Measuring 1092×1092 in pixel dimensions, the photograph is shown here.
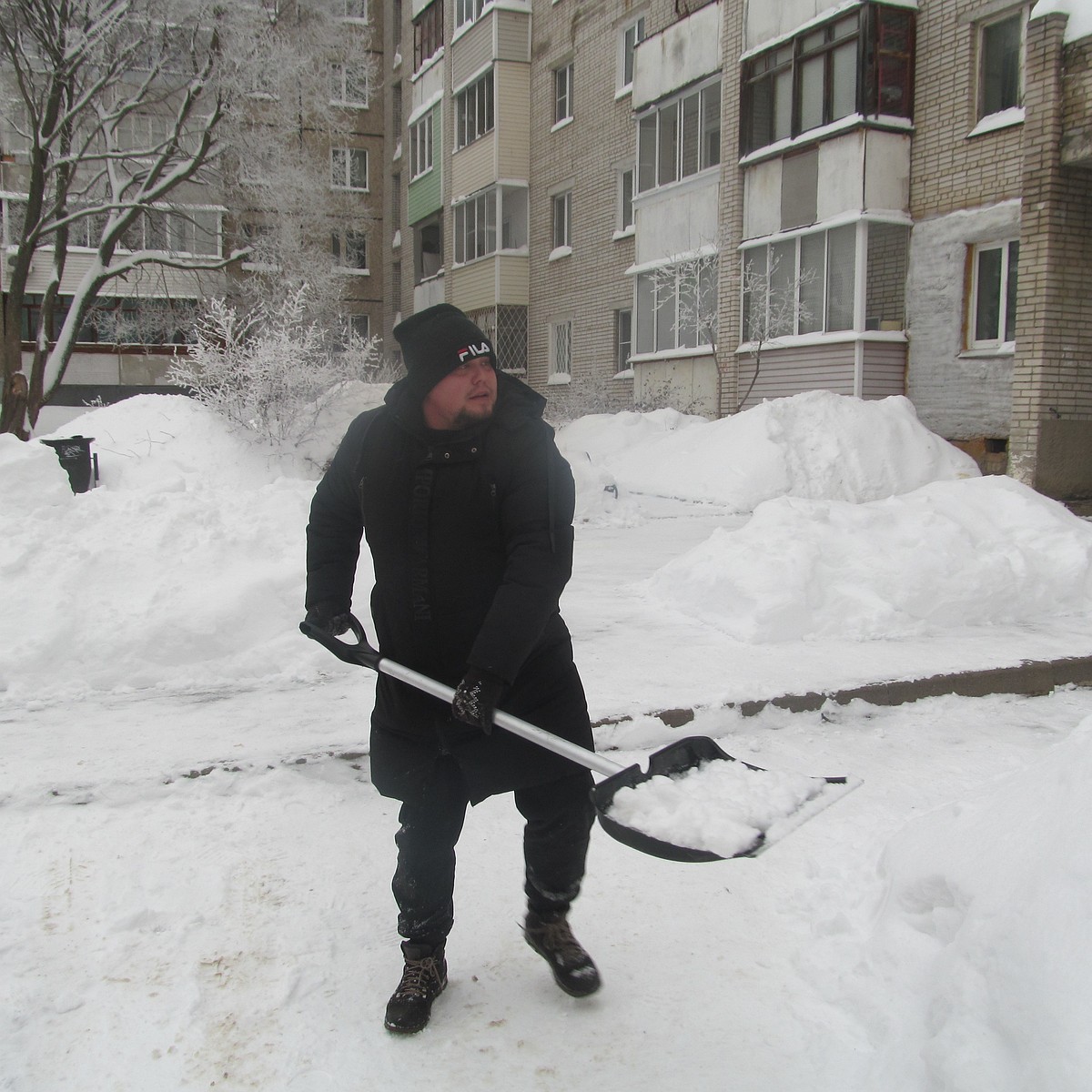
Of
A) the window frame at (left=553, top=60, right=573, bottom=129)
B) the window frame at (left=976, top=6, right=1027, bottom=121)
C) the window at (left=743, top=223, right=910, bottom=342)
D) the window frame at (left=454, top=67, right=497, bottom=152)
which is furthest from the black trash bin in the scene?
the window frame at (left=454, top=67, right=497, bottom=152)

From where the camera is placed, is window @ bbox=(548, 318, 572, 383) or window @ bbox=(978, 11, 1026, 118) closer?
window @ bbox=(978, 11, 1026, 118)

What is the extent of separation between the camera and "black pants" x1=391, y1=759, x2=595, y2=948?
263cm

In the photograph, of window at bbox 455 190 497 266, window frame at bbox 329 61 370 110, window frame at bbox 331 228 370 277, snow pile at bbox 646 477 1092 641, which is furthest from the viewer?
window frame at bbox 331 228 370 277

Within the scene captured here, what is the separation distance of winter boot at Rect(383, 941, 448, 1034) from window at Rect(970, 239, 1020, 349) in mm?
12878

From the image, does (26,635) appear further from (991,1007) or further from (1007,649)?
(1007,649)

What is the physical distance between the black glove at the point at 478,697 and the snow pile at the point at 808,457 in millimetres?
9891

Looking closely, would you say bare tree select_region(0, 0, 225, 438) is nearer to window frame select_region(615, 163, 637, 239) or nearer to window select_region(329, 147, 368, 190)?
window frame select_region(615, 163, 637, 239)

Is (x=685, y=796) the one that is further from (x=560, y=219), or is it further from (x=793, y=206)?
(x=560, y=219)

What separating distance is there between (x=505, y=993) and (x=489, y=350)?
1.64 m

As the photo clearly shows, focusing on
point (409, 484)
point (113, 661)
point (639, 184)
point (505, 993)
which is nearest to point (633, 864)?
point (505, 993)

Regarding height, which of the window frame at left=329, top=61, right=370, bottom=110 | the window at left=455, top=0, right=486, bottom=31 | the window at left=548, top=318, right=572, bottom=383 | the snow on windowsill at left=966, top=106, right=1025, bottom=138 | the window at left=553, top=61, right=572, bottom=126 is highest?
the window at left=455, top=0, right=486, bottom=31

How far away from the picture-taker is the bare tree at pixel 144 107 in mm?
15562

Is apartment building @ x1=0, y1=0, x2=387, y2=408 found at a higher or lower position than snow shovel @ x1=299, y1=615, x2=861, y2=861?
higher

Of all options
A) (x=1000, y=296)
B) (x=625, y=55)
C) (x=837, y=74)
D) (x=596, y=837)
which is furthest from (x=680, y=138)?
(x=596, y=837)
